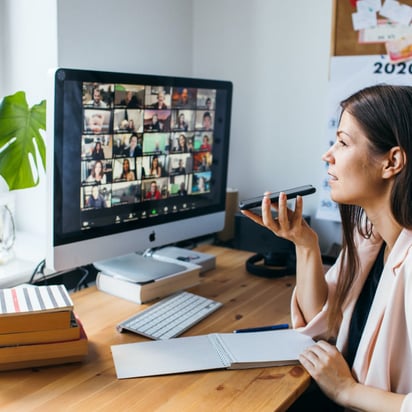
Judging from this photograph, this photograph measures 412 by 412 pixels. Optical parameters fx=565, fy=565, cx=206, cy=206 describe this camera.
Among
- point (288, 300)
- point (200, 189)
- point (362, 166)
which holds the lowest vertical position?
point (288, 300)

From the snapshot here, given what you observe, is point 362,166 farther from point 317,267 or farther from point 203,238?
point 203,238

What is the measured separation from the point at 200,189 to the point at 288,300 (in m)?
0.41

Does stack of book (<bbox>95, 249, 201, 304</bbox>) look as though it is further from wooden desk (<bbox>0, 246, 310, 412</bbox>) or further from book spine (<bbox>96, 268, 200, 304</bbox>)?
wooden desk (<bbox>0, 246, 310, 412</bbox>)

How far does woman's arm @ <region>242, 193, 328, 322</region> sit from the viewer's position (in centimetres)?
131

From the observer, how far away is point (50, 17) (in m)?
1.57

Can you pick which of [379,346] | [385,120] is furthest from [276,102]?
[379,346]

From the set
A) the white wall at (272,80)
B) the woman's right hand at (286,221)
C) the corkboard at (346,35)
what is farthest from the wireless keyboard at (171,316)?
the corkboard at (346,35)

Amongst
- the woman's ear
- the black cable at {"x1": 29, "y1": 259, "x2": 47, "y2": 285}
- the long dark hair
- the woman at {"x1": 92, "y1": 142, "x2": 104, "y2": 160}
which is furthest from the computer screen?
the woman's ear

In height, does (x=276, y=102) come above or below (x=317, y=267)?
above

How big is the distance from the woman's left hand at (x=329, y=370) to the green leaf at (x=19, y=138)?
0.81 m

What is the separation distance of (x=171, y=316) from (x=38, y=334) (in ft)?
1.14

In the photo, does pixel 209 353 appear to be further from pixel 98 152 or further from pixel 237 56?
pixel 237 56

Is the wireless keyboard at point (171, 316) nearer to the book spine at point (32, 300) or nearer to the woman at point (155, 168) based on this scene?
the book spine at point (32, 300)

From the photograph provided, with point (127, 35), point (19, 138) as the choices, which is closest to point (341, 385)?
point (19, 138)
